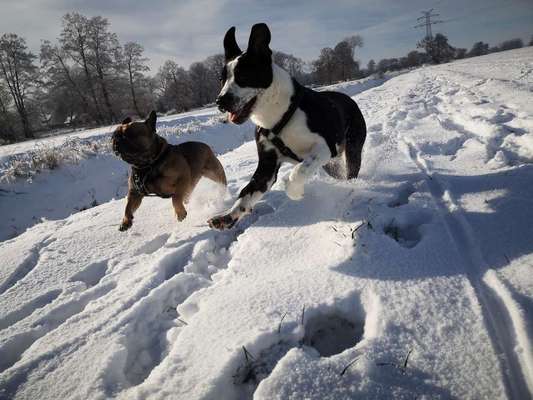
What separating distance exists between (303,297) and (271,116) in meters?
1.57

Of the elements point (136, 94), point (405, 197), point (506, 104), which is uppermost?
point (136, 94)

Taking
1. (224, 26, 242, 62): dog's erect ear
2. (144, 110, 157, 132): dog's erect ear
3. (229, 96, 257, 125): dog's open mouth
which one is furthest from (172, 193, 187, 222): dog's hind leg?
(224, 26, 242, 62): dog's erect ear

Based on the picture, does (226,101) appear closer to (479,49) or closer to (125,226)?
(125,226)

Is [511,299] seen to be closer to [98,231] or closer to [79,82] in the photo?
[98,231]

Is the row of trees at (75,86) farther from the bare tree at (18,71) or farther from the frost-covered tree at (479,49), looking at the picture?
the frost-covered tree at (479,49)

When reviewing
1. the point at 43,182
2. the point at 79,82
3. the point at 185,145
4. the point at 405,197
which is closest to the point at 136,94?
the point at 79,82

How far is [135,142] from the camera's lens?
338 cm

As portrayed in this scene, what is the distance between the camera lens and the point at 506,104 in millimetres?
5609

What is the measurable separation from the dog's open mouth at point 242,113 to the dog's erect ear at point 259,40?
38 cm

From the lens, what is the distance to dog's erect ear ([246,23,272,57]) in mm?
2539

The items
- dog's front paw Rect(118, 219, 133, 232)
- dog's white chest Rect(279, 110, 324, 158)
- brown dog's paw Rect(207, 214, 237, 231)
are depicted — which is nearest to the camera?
brown dog's paw Rect(207, 214, 237, 231)

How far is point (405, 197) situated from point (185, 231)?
81.3 inches

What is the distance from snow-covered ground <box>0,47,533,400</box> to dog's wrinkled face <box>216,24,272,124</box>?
3.35 feet

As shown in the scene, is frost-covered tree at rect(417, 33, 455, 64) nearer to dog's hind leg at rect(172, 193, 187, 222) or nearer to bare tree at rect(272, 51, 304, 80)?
bare tree at rect(272, 51, 304, 80)
